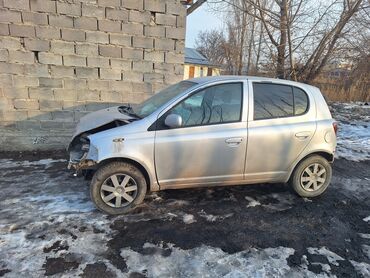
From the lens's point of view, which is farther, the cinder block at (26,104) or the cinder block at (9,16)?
the cinder block at (26,104)

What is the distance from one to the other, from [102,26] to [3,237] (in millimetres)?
4368

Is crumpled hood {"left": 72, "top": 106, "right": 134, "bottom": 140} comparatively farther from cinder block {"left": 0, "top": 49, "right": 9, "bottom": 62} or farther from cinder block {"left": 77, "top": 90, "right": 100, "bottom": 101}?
cinder block {"left": 0, "top": 49, "right": 9, "bottom": 62}

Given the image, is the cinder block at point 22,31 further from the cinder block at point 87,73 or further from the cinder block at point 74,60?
the cinder block at point 87,73

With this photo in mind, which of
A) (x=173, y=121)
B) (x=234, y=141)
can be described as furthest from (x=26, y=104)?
(x=234, y=141)

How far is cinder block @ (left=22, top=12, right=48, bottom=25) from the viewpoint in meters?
5.82

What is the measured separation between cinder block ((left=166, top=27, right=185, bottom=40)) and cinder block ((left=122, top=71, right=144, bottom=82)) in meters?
1.01

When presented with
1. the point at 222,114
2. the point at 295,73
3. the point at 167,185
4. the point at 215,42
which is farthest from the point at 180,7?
the point at 215,42

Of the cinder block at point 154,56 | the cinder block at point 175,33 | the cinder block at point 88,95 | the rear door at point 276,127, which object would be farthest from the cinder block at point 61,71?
the rear door at point 276,127

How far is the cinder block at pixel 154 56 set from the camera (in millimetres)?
6593

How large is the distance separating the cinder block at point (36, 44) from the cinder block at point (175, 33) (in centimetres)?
241

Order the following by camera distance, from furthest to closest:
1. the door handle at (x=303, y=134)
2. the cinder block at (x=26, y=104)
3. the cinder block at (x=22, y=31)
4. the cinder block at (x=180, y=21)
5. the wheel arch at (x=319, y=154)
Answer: the cinder block at (x=180, y=21)
the cinder block at (x=26, y=104)
the cinder block at (x=22, y=31)
the wheel arch at (x=319, y=154)
the door handle at (x=303, y=134)

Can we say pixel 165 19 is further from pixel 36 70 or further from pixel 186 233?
pixel 186 233

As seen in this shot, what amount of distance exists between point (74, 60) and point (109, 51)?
715 millimetres

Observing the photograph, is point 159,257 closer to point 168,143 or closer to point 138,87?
point 168,143
